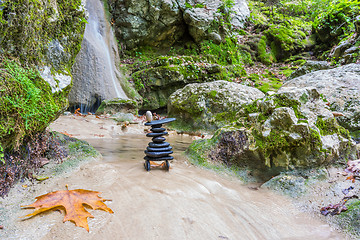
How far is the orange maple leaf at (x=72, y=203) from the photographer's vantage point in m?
1.48

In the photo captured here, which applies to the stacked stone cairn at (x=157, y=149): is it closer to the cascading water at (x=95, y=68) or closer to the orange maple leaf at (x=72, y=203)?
the orange maple leaf at (x=72, y=203)

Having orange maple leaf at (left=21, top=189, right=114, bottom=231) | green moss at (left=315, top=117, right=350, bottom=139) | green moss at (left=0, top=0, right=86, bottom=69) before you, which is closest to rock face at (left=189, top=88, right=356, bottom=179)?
green moss at (left=315, top=117, right=350, bottom=139)

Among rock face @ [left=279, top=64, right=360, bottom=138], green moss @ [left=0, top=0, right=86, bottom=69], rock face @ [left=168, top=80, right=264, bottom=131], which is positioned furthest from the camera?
rock face @ [left=168, top=80, right=264, bottom=131]

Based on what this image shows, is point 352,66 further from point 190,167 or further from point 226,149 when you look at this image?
point 190,167

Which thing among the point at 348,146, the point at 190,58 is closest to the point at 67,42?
the point at 348,146

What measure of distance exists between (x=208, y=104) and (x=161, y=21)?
7.57m

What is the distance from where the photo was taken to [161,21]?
38.9ft

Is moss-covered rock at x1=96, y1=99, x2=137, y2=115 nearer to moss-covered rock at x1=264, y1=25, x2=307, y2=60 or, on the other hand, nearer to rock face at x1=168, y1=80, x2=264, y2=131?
rock face at x1=168, y1=80, x2=264, y2=131

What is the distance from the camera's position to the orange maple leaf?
4.86 feet

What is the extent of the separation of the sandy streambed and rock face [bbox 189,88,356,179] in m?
0.47

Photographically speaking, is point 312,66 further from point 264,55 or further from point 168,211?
point 168,211

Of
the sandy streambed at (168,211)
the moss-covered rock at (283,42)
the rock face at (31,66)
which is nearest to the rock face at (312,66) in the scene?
the moss-covered rock at (283,42)

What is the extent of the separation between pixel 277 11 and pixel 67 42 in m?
21.6

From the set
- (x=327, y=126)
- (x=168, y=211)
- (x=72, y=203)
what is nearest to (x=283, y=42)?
(x=327, y=126)
